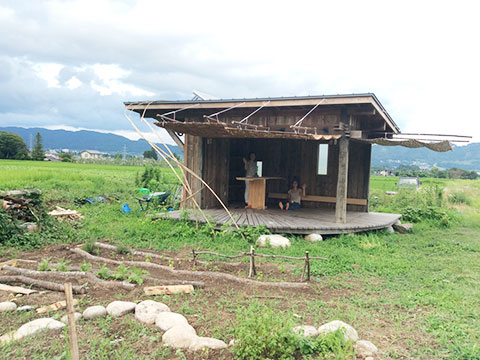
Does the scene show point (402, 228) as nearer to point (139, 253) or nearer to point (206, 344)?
point (139, 253)

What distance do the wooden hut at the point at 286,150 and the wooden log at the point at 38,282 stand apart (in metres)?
3.64

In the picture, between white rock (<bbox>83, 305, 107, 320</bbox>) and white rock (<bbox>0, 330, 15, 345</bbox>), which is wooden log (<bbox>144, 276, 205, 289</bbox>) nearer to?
white rock (<bbox>83, 305, 107, 320</bbox>)

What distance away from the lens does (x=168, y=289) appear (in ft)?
16.4

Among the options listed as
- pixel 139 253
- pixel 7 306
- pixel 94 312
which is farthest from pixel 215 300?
pixel 139 253

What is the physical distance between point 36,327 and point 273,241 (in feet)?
16.8

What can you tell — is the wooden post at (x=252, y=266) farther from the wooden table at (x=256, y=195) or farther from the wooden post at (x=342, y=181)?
the wooden table at (x=256, y=195)

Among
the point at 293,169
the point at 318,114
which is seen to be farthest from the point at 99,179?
the point at 318,114

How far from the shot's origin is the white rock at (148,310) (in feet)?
13.4

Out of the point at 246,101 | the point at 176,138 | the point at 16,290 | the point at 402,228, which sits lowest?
the point at 402,228

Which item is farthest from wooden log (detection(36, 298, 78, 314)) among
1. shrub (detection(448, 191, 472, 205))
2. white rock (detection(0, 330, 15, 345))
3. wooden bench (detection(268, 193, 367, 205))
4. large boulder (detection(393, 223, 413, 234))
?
shrub (detection(448, 191, 472, 205))

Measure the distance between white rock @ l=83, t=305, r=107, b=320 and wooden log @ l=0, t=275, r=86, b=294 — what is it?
0.67m

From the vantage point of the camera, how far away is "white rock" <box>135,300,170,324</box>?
4074 millimetres

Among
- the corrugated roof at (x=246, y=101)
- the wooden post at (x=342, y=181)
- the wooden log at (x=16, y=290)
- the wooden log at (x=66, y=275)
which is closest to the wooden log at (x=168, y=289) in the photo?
the wooden log at (x=66, y=275)

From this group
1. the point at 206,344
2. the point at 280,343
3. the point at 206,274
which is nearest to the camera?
the point at 280,343
